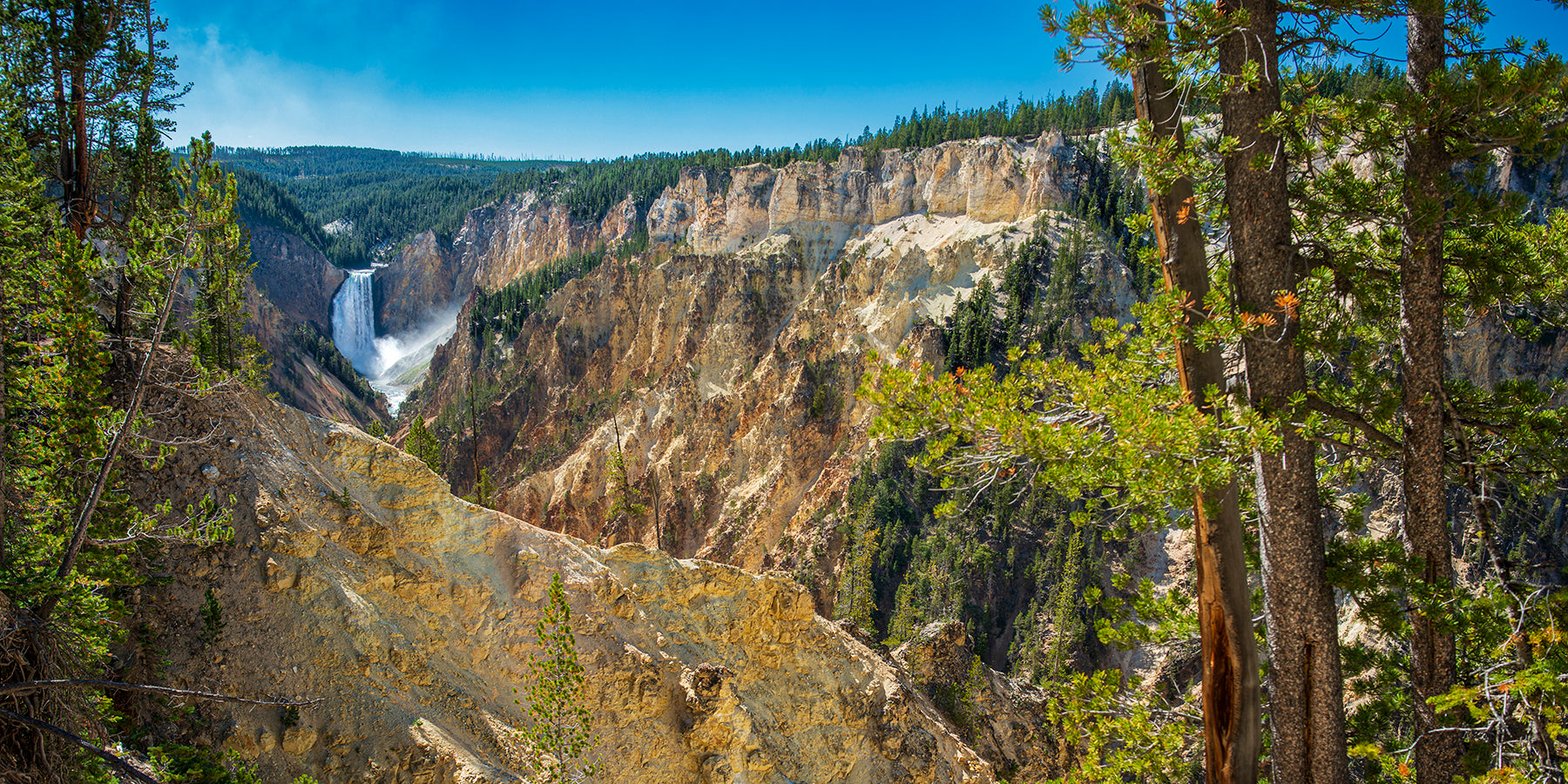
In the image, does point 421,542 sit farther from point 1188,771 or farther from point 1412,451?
point 1412,451

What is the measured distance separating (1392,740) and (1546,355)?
174 feet

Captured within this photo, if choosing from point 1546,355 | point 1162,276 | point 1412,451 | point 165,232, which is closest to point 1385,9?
point 1162,276

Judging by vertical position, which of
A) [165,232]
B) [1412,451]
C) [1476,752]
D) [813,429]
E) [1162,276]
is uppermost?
[165,232]

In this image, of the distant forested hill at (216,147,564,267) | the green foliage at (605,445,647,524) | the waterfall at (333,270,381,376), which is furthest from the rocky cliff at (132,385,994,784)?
the distant forested hill at (216,147,564,267)

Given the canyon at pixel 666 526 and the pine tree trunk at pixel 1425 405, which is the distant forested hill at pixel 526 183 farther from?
the pine tree trunk at pixel 1425 405

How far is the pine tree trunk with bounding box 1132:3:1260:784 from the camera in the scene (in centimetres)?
498

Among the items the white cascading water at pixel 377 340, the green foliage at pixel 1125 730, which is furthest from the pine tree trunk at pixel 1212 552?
the white cascading water at pixel 377 340

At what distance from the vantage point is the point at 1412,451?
15.7 feet

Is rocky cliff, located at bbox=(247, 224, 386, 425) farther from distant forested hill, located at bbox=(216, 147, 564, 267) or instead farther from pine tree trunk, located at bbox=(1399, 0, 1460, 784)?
pine tree trunk, located at bbox=(1399, 0, 1460, 784)

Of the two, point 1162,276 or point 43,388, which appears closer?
point 1162,276

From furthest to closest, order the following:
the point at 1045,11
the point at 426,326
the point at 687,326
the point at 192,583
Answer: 1. the point at 426,326
2. the point at 687,326
3. the point at 192,583
4. the point at 1045,11

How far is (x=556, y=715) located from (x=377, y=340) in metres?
120

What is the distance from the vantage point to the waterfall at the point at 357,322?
351 ft

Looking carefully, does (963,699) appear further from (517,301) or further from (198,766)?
(517,301)
